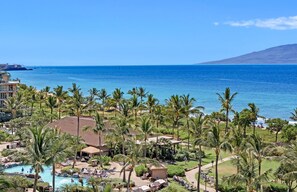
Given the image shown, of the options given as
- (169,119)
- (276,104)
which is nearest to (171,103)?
(169,119)

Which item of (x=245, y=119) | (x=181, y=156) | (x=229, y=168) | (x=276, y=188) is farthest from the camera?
(x=245, y=119)

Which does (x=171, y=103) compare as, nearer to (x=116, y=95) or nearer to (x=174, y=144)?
(x=174, y=144)

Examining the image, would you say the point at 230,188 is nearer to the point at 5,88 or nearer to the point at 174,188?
the point at 174,188

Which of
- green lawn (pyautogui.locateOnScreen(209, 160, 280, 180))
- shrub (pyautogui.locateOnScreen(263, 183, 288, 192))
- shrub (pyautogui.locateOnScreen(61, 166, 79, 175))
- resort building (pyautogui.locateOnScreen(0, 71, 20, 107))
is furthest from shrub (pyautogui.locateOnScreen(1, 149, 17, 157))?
resort building (pyautogui.locateOnScreen(0, 71, 20, 107))

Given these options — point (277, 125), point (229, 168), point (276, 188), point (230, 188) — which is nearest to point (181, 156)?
point (229, 168)

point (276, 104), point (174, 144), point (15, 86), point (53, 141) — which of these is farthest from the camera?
point (276, 104)

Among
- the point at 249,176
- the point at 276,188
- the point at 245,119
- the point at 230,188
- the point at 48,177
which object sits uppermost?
the point at 245,119

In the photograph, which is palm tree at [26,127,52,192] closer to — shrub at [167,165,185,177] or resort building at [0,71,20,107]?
shrub at [167,165,185,177]

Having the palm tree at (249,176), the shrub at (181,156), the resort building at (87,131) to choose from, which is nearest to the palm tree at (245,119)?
the shrub at (181,156)

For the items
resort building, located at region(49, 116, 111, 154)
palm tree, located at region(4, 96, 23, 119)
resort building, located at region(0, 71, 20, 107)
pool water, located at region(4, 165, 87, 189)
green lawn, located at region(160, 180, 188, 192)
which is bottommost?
pool water, located at region(4, 165, 87, 189)

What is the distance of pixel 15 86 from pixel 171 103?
39756 millimetres

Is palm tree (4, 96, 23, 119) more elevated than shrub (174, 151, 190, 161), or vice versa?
palm tree (4, 96, 23, 119)

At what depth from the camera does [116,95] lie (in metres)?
75.7

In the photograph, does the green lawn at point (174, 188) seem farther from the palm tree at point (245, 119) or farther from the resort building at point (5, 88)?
the resort building at point (5, 88)
